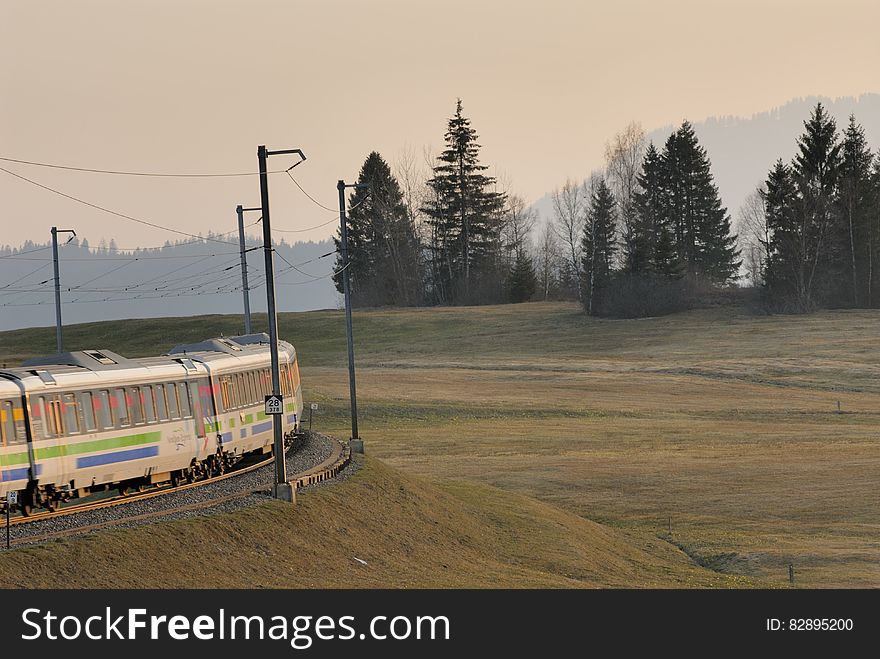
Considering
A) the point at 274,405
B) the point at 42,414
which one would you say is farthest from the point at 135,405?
the point at 42,414

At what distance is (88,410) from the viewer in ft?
97.6

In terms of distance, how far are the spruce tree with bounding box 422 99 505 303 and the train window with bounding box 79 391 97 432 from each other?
118770 mm

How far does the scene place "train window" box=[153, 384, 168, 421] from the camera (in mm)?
32938

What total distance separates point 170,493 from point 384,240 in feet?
408

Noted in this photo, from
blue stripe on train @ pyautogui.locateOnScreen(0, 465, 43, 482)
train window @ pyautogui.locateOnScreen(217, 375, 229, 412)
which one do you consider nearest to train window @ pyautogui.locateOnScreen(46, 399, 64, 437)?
blue stripe on train @ pyautogui.locateOnScreen(0, 465, 43, 482)

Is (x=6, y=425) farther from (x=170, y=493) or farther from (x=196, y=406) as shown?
(x=196, y=406)

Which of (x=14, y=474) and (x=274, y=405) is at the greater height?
(x=274, y=405)

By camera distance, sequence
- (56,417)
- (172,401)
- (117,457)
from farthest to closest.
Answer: (172,401) → (117,457) → (56,417)

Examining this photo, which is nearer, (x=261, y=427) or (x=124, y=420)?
(x=124, y=420)

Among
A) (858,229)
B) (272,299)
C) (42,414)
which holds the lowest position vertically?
(42,414)

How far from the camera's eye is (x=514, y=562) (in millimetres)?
32188

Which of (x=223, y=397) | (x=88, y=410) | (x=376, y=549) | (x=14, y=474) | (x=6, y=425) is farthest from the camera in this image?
(x=223, y=397)
